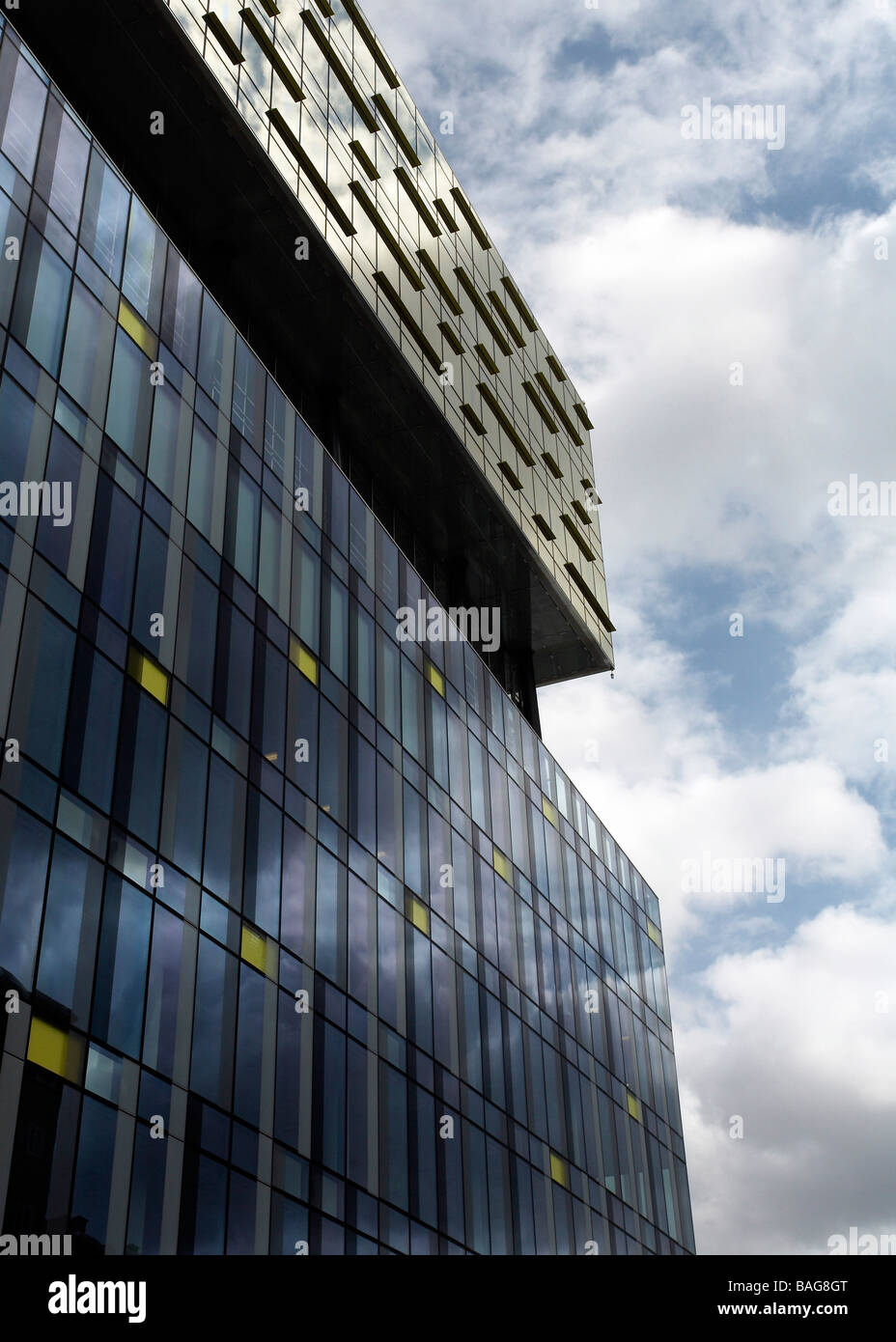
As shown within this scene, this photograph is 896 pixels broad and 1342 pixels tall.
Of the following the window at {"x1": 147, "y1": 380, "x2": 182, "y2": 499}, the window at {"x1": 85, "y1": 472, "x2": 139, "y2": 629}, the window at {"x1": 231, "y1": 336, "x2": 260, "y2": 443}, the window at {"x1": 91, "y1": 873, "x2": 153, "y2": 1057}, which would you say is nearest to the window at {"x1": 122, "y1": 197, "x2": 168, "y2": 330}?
the window at {"x1": 147, "y1": 380, "x2": 182, "y2": 499}

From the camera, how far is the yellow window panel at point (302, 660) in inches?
1302

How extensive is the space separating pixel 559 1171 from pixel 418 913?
10903 millimetres

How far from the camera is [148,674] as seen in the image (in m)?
26.2

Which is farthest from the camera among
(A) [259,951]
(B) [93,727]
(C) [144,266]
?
(C) [144,266]

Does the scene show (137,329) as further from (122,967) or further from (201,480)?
(122,967)

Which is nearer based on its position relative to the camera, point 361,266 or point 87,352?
point 87,352

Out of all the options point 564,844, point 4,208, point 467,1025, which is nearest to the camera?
point 4,208

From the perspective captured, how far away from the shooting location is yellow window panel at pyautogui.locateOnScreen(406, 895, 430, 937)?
3597 centimetres

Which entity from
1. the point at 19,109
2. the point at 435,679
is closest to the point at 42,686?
the point at 19,109

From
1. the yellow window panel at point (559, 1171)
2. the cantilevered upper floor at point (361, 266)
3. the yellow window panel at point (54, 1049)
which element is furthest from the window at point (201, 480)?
the yellow window panel at point (559, 1171)

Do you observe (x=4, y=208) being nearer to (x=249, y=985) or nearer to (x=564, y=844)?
(x=249, y=985)

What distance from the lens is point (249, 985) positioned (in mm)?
26906
